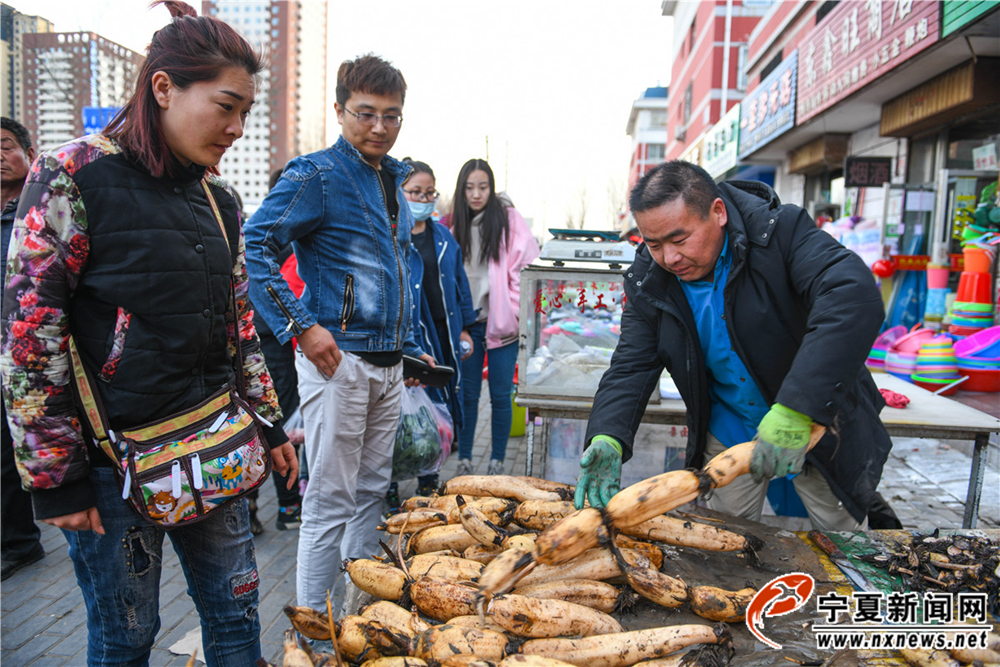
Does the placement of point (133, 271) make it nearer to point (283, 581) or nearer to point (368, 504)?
point (368, 504)

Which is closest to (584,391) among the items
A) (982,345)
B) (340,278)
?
(340,278)

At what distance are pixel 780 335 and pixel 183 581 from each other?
3.42m

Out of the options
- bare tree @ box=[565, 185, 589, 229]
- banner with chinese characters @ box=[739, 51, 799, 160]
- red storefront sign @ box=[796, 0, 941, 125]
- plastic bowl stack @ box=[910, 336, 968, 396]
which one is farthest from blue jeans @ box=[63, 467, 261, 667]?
bare tree @ box=[565, 185, 589, 229]

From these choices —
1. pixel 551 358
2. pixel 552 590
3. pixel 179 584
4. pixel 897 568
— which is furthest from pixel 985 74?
pixel 179 584

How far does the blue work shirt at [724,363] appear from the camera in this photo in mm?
2291

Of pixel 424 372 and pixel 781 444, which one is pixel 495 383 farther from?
pixel 781 444

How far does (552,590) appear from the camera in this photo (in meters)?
1.68

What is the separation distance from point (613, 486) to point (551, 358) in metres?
1.65

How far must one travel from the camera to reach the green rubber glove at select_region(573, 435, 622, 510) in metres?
2.04

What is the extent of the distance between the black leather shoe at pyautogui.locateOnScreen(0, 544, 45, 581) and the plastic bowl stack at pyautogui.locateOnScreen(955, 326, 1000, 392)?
20.6ft

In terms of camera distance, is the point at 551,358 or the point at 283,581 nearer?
the point at 283,581

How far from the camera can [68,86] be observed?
11.1m

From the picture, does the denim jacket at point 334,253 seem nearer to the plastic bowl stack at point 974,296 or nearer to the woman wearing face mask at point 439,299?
the woman wearing face mask at point 439,299

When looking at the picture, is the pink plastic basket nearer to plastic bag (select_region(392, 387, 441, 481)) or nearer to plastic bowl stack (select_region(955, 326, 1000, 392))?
plastic bowl stack (select_region(955, 326, 1000, 392))
